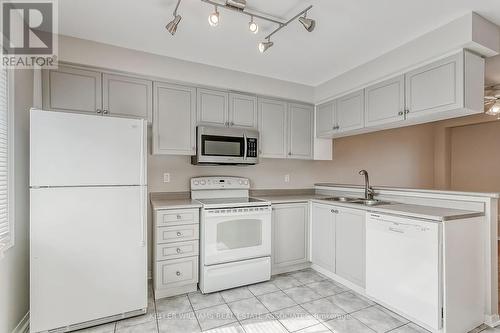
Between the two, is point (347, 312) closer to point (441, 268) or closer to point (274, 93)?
point (441, 268)

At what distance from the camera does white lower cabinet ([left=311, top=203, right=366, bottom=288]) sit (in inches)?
105

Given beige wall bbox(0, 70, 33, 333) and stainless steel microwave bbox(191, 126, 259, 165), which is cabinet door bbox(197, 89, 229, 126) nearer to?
stainless steel microwave bbox(191, 126, 259, 165)

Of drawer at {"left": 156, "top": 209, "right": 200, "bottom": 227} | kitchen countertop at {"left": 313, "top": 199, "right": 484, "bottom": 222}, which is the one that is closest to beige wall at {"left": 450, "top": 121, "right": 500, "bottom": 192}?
kitchen countertop at {"left": 313, "top": 199, "right": 484, "bottom": 222}

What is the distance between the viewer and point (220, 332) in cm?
208

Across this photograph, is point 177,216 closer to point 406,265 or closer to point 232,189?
point 232,189

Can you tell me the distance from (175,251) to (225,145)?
1302mm

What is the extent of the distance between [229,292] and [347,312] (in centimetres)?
117

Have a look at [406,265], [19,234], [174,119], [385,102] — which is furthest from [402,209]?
[19,234]

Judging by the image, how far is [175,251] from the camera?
2.63 meters

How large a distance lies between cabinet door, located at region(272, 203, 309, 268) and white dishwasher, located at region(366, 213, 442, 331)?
936mm

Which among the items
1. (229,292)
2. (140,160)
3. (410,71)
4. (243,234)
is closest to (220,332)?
(229,292)

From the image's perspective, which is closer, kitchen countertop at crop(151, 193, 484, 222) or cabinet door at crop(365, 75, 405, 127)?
kitchen countertop at crop(151, 193, 484, 222)

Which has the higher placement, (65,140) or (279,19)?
(279,19)

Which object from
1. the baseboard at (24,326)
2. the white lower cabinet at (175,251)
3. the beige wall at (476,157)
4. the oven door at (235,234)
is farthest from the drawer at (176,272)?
the beige wall at (476,157)
